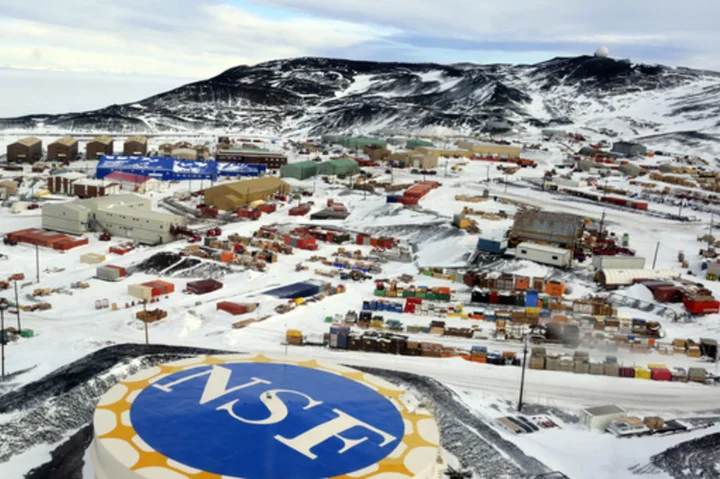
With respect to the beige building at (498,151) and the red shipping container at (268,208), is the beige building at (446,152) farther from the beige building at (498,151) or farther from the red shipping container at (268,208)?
the red shipping container at (268,208)

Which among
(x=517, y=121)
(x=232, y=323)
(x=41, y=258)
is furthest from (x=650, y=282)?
(x=517, y=121)

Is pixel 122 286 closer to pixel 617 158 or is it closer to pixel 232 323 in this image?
pixel 232 323

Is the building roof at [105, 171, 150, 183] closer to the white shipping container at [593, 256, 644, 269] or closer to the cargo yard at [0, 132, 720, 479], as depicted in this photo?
the cargo yard at [0, 132, 720, 479]

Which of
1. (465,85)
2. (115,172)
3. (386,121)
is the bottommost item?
(115,172)

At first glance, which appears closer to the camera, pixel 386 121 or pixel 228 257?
pixel 228 257

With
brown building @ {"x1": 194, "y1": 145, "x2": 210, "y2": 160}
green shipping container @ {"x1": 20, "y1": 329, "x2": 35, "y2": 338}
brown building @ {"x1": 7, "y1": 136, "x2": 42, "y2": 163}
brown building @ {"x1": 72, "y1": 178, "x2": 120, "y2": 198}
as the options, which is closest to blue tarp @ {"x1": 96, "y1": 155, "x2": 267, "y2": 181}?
brown building @ {"x1": 72, "y1": 178, "x2": 120, "y2": 198}

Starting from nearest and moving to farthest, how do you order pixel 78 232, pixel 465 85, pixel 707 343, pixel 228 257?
1. pixel 707 343
2. pixel 228 257
3. pixel 78 232
4. pixel 465 85
